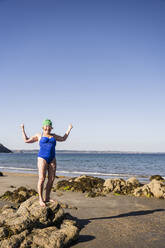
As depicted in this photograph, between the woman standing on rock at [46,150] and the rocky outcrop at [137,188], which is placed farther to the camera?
the rocky outcrop at [137,188]

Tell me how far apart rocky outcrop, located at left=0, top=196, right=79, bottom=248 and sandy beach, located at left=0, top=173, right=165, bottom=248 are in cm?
44

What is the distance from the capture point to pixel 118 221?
666cm

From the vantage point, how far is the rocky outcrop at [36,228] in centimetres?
Answer: 445

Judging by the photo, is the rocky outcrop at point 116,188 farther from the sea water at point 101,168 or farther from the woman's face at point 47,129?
the sea water at point 101,168

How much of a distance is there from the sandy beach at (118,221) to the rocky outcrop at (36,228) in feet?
1.43

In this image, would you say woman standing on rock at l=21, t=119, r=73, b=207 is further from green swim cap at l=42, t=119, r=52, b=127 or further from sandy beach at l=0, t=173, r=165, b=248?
sandy beach at l=0, t=173, r=165, b=248

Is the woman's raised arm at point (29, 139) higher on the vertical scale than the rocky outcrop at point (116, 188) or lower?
higher

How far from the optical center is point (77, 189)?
12.2 meters

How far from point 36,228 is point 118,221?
2665 mm

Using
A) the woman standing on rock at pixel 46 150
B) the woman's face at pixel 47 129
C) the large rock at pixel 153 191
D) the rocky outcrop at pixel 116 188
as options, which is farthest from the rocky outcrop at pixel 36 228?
the large rock at pixel 153 191

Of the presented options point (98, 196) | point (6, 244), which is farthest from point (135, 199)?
point (6, 244)

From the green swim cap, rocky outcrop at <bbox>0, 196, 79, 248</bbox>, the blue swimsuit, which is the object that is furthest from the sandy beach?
the green swim cap

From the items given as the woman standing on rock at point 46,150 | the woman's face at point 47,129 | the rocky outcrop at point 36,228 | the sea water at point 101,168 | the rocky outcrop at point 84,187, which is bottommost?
the sea water at point 101,168

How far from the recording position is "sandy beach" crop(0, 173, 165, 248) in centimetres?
513
